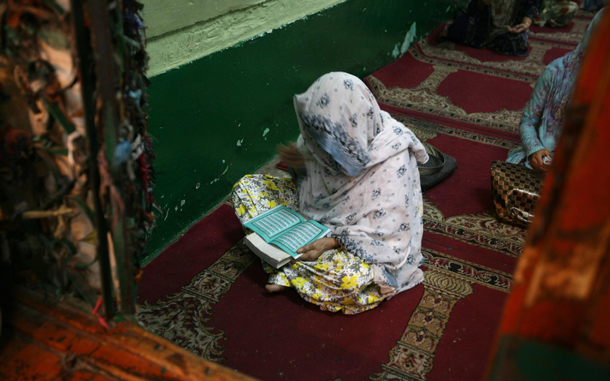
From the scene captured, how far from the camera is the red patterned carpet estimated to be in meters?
1.62

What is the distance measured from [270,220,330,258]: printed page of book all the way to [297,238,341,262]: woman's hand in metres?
0.02

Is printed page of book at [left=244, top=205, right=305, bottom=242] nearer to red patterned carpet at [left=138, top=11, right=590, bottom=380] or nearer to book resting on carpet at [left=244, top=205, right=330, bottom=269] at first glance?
book resting on carpet at [left=244, top=205, right=330, bottom=269]

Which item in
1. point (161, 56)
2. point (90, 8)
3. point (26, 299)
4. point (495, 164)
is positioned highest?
point (90, 8)

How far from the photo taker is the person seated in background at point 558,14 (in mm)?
5734

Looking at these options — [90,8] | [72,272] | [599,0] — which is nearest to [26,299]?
[72,272]

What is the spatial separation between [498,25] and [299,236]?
3.99m

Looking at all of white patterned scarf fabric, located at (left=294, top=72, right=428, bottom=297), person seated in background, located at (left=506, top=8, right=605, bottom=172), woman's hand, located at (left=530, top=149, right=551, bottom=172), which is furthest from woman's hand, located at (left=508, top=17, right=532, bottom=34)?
white patterned scarf fabric, located at (left=294, top=72, right=428, bottom=297)

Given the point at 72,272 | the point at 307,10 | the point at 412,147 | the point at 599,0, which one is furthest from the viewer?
the point at 599,0

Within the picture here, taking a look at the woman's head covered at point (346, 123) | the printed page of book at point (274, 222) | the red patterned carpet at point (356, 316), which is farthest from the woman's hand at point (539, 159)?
the printed page of book at point (274, 222)

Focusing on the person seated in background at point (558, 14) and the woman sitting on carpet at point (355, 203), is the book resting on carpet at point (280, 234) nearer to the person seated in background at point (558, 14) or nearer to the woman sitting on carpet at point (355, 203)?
the woman sitting on carpet at point (355, 203)

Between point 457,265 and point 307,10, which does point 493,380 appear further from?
point 307,10

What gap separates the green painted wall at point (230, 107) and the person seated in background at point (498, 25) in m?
1.87

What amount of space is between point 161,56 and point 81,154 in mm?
1256

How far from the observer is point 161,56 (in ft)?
6.17
